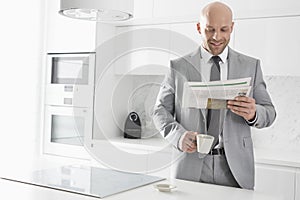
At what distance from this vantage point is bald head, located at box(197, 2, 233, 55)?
209 cm

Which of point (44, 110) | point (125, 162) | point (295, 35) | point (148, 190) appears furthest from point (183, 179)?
point (44, 110)

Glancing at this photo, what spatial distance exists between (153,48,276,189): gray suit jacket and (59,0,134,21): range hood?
1.41 ft

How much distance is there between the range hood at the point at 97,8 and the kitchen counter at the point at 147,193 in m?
0.72

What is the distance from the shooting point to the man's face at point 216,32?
6.84 ft

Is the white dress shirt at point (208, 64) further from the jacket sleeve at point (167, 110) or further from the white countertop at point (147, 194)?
the white countertop at point (147, 194)

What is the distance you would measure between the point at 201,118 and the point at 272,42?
128 cm

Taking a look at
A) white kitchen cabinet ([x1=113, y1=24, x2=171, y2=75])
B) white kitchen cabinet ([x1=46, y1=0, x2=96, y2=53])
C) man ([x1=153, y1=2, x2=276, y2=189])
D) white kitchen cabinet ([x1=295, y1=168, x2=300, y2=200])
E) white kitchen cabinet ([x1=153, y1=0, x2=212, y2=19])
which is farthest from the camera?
white kitchen cabinet ([x1=46, y1=0, x2=96, y2=53])

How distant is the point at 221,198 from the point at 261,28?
1.79 metres

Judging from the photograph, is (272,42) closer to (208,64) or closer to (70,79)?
(208,64)

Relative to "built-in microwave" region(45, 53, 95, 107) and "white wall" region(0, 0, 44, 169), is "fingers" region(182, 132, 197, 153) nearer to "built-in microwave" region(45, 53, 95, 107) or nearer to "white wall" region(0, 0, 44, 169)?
"built-in microwave" region(45, 53, 95, 107)

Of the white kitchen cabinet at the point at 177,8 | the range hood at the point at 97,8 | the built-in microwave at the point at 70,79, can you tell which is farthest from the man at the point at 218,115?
the built-in microwave at the point at 70,79

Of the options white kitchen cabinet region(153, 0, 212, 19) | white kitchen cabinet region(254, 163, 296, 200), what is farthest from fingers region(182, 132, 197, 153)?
white kitchen cabinet region(153, 0, 212, 19)

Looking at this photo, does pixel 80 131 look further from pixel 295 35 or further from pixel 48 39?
pixel 295 35

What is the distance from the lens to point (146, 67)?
11.9ft
